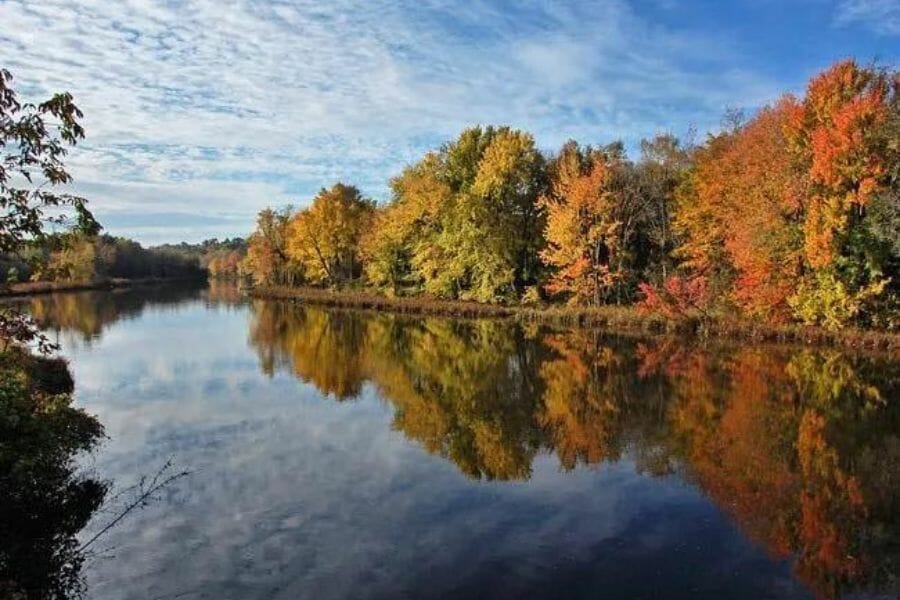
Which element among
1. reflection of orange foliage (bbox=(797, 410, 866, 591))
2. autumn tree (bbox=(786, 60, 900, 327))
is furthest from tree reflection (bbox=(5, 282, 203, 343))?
autumn tree (bbox=(786, 60, 900, 327))

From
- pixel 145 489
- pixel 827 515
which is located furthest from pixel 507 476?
pixel 145 489

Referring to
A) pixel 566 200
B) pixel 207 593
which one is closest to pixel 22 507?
pixel 207 593

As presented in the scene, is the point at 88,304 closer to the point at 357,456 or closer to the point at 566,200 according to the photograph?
the point at 566,200

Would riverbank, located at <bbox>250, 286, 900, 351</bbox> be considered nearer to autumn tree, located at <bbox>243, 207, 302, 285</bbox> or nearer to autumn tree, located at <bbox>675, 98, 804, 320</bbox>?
autumn tree, located at <bbox>675, 98, 804, 320</bbox>

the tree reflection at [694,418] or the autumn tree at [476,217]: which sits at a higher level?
the autumn tree at [476,217]

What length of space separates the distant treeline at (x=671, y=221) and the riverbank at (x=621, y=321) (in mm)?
888

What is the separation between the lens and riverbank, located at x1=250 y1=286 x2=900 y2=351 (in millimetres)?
31891

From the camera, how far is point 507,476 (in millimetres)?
15055

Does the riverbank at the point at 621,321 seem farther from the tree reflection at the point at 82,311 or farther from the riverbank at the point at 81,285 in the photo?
the riverbank at the point at 81,285

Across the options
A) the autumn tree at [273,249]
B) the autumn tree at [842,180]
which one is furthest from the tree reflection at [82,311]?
the autumn tree at [842,180]

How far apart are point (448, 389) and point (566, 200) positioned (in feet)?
87.5

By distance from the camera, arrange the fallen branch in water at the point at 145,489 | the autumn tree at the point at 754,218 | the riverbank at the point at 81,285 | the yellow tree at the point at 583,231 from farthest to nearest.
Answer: the riverbank at the point at 81,285, the yellow tree at the point at 583,231, the autumn tree at the point at 754,218, the fallen branch in water at the point at 145,489

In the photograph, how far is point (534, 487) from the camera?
46.7ft

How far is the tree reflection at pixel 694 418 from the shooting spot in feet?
40.2
